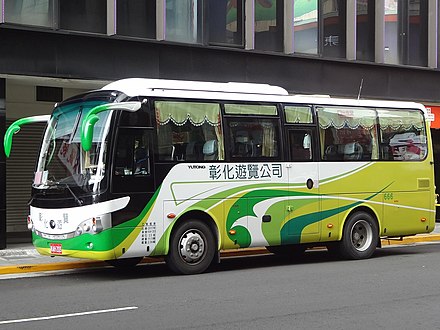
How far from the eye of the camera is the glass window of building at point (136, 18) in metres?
17.8

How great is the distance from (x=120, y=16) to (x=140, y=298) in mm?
8866

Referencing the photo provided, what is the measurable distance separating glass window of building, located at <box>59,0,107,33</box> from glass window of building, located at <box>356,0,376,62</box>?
8162mm

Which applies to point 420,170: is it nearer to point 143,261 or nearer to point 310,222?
point 310,222

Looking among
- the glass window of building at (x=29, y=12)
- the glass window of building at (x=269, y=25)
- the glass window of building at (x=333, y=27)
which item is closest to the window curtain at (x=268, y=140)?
the glass window of building at (x=29, y=12)

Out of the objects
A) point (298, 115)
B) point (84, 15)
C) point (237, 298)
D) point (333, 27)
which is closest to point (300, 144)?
point (298, 115)

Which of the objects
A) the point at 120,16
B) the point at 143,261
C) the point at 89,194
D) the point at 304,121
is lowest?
the point at 143,261

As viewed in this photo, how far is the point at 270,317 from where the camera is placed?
926cm

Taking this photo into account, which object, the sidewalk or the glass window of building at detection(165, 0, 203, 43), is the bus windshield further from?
the glass window of building at detection(165, 0, 203, 43)

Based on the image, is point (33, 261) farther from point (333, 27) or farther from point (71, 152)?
point (333, 27)

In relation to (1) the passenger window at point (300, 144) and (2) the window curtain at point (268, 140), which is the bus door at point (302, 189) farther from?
(2) the window curtain at point (268, 140)

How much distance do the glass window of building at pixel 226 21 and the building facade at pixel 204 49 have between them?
0.03 m

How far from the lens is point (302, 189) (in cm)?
1477

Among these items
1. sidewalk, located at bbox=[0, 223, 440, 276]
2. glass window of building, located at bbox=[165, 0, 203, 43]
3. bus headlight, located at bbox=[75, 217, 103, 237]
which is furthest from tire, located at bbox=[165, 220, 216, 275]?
glass window of building, located at bbox=[165, 0, 203, 43]

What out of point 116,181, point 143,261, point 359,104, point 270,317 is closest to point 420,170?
point 359,104
